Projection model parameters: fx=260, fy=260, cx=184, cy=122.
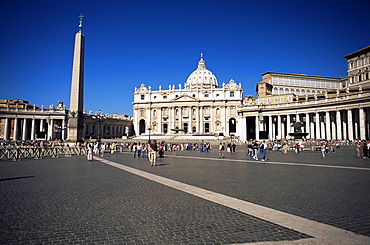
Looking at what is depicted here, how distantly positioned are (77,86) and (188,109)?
61749 mm

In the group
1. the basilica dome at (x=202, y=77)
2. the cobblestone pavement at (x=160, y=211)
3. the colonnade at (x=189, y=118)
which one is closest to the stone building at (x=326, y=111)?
the colonnade at (x=189, y=118)

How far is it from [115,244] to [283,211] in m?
3.41

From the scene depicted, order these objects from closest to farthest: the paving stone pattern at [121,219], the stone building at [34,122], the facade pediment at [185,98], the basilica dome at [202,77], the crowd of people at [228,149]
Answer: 1. the paving stone pattern at [121,219]
2. the crowd of people at [228,149]
3. the stone building at [34,122]
4. the facade pediment at [185,98]
5. the basilica dome at [202,77]

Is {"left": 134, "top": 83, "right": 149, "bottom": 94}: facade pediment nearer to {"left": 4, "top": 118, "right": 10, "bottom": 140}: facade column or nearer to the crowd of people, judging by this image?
{"left": 4, "top": 118, "right": 10, "bottom": 140}: facade column

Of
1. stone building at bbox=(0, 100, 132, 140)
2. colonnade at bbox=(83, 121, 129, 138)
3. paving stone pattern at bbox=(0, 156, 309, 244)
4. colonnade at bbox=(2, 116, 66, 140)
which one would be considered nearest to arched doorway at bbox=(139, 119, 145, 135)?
colonnade at bbox=(83, 121, 129, 138)

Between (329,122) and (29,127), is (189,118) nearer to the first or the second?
(29,127)

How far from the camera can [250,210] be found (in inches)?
214

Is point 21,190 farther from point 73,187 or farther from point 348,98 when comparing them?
point 348,98

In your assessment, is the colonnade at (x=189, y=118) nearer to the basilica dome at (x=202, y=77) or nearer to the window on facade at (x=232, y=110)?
the window on facade at (x=232, y=110)

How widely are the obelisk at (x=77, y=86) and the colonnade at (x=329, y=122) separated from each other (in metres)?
27.4

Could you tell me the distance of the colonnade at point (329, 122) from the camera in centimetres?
3828

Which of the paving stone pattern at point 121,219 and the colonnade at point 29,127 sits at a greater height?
the colonnade at point 29,127

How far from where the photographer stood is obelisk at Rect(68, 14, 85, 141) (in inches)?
881

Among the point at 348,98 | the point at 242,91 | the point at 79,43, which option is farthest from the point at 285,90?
the point at 79,43
